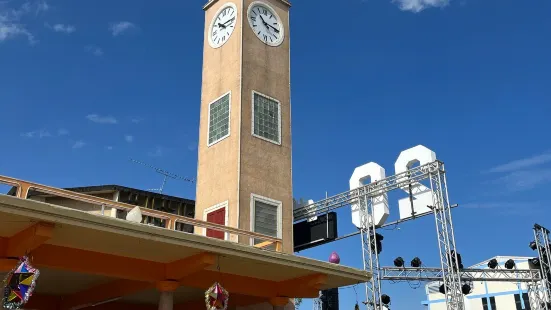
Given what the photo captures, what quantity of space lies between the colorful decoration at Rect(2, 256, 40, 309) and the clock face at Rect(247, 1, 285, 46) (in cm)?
1392

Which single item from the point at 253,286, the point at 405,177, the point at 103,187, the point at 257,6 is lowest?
the point at 253,286

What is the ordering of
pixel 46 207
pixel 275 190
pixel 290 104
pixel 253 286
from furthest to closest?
pixel 290 104, pixel 275 190, pixel 253 286, pixel 46 207

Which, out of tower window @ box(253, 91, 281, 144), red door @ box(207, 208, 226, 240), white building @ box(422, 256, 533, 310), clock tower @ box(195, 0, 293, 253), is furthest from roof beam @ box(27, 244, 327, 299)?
white building @ box(422, 256, 533, 310)

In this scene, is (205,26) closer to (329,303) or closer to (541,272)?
(329,303)

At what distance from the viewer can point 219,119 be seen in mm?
Result: 21297

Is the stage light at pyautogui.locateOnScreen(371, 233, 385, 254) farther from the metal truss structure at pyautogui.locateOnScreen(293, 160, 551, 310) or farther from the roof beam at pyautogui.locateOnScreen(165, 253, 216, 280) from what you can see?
the roof beam at pyautogui.locateOnScreen(165, 253, 216, 280)

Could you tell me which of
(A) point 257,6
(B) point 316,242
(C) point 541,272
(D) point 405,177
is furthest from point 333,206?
(C) point 541,272

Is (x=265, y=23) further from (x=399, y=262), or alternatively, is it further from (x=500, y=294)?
(x=500, y=294)

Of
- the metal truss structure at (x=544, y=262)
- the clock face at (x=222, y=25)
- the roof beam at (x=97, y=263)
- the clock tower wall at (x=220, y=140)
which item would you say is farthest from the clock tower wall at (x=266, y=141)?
the metal truss structure at (x=544, y=262)

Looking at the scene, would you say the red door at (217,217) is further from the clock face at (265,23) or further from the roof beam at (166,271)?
the clock face at (265,23)

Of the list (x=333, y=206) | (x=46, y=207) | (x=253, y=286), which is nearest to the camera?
(x=46, y=207)

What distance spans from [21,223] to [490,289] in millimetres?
49370

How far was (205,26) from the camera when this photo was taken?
79.4ft

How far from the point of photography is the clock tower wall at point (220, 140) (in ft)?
64.4
